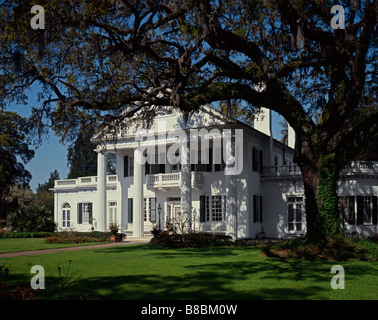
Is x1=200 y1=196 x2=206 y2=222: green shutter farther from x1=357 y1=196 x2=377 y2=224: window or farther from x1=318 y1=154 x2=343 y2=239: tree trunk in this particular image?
x1=318 y1=154 x2=343 y2=239: tree trunk

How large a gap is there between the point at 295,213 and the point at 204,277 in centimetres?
1928

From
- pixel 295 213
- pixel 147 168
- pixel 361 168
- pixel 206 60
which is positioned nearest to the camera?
pixel 206 60

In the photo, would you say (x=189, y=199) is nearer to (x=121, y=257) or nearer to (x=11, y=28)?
(x=121, y=257)

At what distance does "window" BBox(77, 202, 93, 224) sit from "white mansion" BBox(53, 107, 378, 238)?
159 inches

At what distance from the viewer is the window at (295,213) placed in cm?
2927

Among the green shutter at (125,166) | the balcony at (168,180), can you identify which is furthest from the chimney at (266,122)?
the green shutter at (125,166)

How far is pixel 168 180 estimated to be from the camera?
102 ft

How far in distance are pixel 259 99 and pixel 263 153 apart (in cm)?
1546

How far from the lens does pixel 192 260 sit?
15.7m

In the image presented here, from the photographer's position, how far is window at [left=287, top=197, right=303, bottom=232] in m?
29.3

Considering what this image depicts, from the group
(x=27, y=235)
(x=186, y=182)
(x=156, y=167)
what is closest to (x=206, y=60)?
(x=186, y=182)

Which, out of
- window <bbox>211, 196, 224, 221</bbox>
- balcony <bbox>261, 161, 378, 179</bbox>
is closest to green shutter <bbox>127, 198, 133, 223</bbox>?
window <bbox>211, 196, 224, 221</bbox>

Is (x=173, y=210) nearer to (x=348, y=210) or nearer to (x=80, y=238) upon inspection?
(x=80, y=238)
